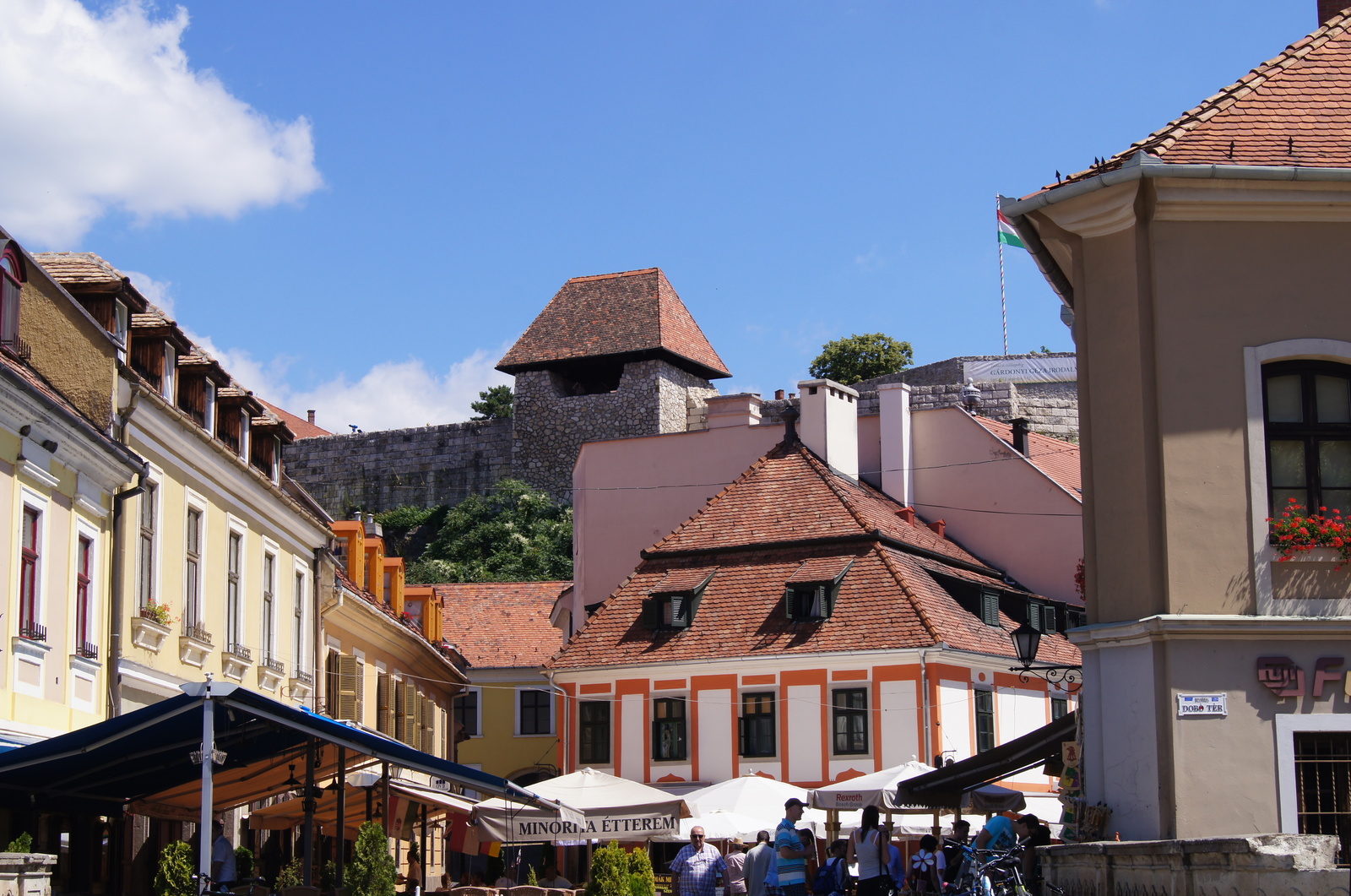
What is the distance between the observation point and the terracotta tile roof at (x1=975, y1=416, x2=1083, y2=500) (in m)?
37.5

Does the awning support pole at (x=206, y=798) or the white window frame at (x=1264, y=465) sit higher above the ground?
the white window frame at (x=1264, y=465)

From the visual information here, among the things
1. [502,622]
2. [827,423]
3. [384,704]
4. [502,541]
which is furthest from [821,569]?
[502,541]

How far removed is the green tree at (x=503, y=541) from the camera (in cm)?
5728

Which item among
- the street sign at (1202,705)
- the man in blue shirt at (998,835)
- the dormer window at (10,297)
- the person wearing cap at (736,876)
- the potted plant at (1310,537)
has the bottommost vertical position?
the person wearing cap at (736,876)

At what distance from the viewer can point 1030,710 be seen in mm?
30109

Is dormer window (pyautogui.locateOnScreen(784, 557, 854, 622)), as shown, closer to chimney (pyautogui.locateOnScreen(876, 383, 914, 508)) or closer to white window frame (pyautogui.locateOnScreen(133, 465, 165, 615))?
chimney (pyautogui.locateOnScreen(876, 383, 914, 508))

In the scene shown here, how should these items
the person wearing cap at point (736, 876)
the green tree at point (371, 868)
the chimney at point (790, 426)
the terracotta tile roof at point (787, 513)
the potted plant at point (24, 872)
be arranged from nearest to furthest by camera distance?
1. the potted plant at point (24, 872)
2. the green tree at point (371, 868)
3. the person wearing cap at point (736, 876)
4. the terracotta tile roof at point (787, 513)
5. the chimney at point (790, 426)

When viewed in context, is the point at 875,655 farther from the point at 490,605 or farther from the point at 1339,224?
the point at 490,605

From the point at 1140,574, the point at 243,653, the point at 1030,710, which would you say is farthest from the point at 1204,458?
the point at 1030,710

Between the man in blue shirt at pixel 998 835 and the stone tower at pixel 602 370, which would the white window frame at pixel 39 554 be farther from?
the stone tower at pixel 602 370

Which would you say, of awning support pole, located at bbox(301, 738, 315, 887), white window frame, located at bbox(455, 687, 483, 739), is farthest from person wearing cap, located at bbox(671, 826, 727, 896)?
white window frame, located at bbox(455, 687, 483, 739)

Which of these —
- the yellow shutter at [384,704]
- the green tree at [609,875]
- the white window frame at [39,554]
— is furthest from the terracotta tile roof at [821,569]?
the white window frame at [39,554]

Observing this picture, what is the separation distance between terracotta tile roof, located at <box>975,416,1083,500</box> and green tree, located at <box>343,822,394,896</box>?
73.5ft

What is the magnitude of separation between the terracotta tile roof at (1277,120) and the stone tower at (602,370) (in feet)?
149
